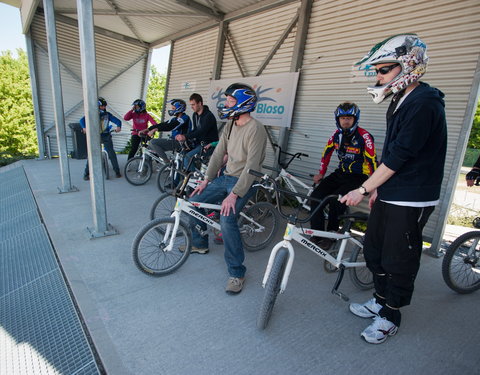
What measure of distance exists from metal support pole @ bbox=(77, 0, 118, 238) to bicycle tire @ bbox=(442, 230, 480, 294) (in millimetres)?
3797

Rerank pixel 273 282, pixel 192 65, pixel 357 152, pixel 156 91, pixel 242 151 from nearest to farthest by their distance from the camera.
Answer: pixel 273 282, pixel 242 151, pixel 357 152, pixel 192 65, pixel 156 91

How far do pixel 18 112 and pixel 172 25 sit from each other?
22.1 meters

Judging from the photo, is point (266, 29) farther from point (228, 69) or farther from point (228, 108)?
point (228, 108)

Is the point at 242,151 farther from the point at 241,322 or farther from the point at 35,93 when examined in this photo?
the point at 35,93

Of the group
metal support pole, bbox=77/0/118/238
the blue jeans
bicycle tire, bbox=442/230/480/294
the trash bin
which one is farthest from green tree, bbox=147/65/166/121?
bicycle tire, bbox=442/230/480/294

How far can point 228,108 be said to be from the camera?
253 centimetres

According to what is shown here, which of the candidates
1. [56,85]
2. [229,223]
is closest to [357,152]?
[229,223]

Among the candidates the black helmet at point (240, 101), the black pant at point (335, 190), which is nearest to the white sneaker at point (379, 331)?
the black pant at point (335, 190)

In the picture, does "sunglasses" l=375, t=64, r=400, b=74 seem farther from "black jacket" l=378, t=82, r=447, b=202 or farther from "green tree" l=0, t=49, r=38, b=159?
"green tree" l=0, t=49, r=38, b=159

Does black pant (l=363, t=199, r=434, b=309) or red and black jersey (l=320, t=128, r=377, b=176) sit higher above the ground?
red and black jersey (l=320, t=128, r=377, b=176)

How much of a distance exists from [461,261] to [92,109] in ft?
14.0

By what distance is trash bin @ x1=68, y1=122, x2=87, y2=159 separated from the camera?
297 inches

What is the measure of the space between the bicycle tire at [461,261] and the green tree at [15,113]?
27.3 meters

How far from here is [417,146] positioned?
1.64 metres
